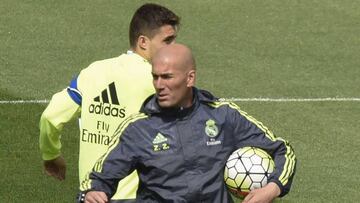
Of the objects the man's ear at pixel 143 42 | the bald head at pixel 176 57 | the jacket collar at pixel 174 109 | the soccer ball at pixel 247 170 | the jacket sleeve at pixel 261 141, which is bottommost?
the soccer ball at pixel 247 170

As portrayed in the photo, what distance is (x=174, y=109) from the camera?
7984mm

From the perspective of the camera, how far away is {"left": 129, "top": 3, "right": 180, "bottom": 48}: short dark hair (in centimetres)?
902

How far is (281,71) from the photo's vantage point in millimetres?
17453

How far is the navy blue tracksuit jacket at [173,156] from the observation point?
26.2ft

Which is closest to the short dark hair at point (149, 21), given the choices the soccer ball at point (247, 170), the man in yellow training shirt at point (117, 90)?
the man in yellow training shirt at point (117, 90)

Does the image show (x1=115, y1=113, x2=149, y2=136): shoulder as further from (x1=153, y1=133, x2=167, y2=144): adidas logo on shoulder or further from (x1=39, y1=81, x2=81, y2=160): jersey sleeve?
(x1=39, y1=81, x2=81, y2=160): jersey sleeve

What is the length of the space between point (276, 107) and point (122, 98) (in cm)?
731

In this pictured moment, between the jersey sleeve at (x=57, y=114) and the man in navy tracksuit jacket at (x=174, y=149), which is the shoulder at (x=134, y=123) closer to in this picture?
the man in navy tracksuit jacket at (x=174, y=149)

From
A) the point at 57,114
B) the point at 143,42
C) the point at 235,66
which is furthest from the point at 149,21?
the point at 235,66

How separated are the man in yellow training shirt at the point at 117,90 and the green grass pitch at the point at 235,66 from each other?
3.37 m

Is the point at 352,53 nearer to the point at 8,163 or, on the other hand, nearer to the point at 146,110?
the point at 8,163

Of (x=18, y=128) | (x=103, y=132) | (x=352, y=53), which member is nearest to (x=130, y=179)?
(x=103, y=132)

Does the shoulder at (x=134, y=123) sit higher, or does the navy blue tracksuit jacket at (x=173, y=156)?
the shoulder at (x=134, y=123)

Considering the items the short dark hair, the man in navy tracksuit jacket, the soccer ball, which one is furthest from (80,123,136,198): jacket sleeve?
the short dark hair
